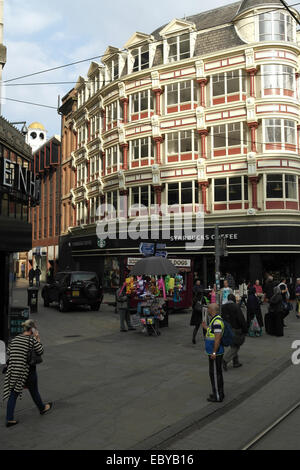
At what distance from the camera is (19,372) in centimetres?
661

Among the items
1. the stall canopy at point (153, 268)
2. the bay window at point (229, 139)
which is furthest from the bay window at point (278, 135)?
the stall canopy at point (153, 268)

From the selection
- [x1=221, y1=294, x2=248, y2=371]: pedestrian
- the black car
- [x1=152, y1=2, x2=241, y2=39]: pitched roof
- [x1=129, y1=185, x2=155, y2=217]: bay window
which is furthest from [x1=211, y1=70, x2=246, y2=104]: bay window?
[x1=221, y1=294, x2=248, y2=371]: pedestrian

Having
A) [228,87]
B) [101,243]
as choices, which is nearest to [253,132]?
[228,87]

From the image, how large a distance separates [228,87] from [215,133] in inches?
119

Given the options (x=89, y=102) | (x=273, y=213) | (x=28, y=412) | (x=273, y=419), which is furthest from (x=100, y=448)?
(x=89, y=102)

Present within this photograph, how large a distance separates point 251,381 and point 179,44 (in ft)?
91.4

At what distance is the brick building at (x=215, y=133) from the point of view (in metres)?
27.8

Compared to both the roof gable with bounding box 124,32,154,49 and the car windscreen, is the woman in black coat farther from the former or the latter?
the roof gable with bounding box 124,32,154,49

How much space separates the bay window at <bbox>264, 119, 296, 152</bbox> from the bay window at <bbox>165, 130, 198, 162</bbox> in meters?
4.90

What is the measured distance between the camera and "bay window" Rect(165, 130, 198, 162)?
101 feet

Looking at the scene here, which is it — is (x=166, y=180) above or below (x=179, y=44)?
below

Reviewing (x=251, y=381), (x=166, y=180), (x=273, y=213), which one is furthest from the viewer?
(x=166, y=180)

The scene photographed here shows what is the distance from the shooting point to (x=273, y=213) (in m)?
27.2
